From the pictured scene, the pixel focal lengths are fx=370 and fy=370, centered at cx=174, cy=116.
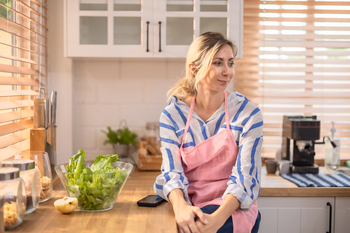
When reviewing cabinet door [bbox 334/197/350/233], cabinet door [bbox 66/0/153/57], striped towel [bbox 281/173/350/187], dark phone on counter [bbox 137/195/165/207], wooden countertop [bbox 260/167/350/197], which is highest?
cabinet door [bbox 66/0/153/57]

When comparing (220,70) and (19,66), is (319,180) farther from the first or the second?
(19,66)

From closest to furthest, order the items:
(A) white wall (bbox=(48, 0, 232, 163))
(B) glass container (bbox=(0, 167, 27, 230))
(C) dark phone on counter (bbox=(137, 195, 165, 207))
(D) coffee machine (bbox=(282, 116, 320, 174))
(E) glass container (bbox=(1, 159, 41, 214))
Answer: (B) glass container (bbox=(0, 167, 27, 230)) < (E) glass container (bbox=(1, 159, 41, 214)) < (C) dark phone on counter (bbox=(137, 195, 165, 207)) < (D) coffee machine (bbox=(282, 116, 320, 174)) < (A) white wall (bbox=(48, 0, 232, 163))

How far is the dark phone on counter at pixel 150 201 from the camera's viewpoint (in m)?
1.48

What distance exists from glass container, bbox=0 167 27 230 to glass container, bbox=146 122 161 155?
1.16m

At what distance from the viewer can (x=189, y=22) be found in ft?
7.00

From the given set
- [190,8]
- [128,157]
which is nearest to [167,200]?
[128,157]

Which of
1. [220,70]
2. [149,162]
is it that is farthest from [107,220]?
[149,162]

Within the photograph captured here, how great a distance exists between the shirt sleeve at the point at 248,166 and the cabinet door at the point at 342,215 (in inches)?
27.4

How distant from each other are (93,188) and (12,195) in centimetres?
30

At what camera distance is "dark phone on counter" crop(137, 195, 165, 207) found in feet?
4.84

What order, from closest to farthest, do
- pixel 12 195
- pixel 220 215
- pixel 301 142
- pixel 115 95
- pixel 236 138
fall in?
1. pixel 12 195
2. pixel 220 215
3. pixel 236 138
4. pixel 301 142
5. pixel 115 95

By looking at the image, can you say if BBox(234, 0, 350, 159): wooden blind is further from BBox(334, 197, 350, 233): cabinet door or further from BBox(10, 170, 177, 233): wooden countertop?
BBox(10, 170, 177, 233): wooden countertop

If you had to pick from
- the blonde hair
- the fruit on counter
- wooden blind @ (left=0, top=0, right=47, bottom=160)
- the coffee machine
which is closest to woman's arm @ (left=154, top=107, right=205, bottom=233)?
the blonde hair

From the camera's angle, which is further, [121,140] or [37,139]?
[121,140]
